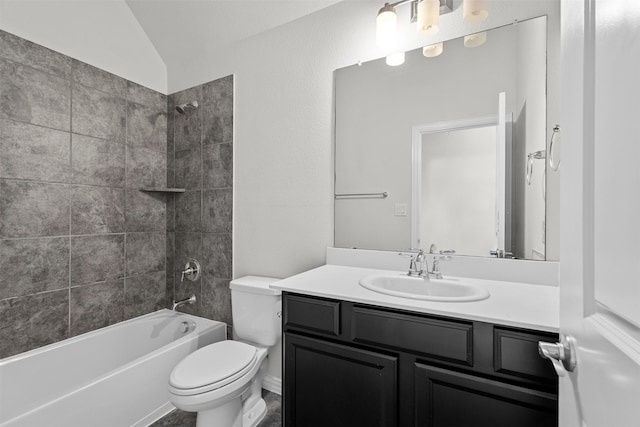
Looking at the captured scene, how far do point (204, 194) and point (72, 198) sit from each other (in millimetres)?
817

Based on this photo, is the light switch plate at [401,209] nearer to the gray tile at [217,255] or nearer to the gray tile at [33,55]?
the gray tile at [217,255]

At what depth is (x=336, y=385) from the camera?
3.92 ft

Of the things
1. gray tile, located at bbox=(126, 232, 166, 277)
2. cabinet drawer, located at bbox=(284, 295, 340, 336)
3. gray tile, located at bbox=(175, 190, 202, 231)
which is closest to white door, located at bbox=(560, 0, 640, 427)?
cabinet drawer, located at bbox=(284, 295, 340, 336)

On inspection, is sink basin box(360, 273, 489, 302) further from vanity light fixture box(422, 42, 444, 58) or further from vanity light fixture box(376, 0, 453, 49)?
vanity light fixture box(376, 0, 453, 49)

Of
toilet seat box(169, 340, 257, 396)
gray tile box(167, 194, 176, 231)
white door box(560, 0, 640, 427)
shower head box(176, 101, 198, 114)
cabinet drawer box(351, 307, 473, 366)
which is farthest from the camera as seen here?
gray tile box(167, 194, 176, 231)

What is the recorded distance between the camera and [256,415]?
1.74 m

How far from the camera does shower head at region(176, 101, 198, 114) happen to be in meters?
2.33

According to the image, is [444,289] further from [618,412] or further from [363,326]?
[618,412]

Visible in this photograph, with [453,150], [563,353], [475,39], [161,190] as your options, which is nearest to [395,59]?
[475,39]

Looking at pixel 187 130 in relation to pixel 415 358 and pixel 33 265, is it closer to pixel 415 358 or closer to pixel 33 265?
pixel 33 265

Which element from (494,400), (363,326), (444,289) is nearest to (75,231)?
(363,326)

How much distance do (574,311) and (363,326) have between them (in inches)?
28.4

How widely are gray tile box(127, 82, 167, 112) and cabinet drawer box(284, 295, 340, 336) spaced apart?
208 cm

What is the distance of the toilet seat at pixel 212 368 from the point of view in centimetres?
133
